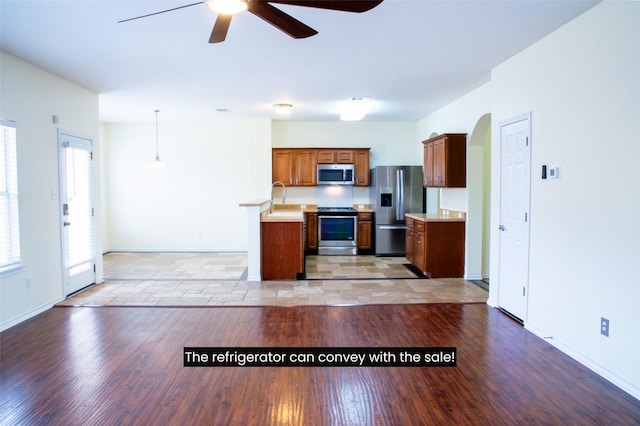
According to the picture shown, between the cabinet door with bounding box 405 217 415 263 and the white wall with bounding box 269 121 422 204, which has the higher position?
the white wall with bounding box 269 121 422 204

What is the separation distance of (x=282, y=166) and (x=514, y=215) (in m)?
4.81

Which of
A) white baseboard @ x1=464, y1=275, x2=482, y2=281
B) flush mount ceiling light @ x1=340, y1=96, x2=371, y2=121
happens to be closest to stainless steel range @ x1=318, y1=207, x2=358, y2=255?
flush mount ceiling light @ x1=340, y1=96, x2=371, y2=121

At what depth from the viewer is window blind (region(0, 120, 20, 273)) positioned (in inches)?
146

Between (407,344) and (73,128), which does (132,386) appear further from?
(73,128)

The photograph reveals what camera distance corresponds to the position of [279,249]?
5656 mm

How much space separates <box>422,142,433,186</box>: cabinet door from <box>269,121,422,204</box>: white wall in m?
1.37

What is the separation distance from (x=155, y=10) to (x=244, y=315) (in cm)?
297

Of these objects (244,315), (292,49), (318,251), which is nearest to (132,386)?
(244,315)

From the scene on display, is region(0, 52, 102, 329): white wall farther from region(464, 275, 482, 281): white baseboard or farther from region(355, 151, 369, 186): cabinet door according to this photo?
region(464, 275, 482, 281): white baseboard

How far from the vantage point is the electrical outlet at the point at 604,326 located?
2.75 meters

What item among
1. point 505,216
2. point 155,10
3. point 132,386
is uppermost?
point 155,10

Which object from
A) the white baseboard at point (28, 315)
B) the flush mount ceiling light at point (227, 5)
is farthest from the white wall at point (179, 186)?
the flush mount ceiling light at point (227, 5)

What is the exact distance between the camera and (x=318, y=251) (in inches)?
300

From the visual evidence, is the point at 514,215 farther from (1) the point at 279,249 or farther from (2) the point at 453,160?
(1) the point at 279,249
